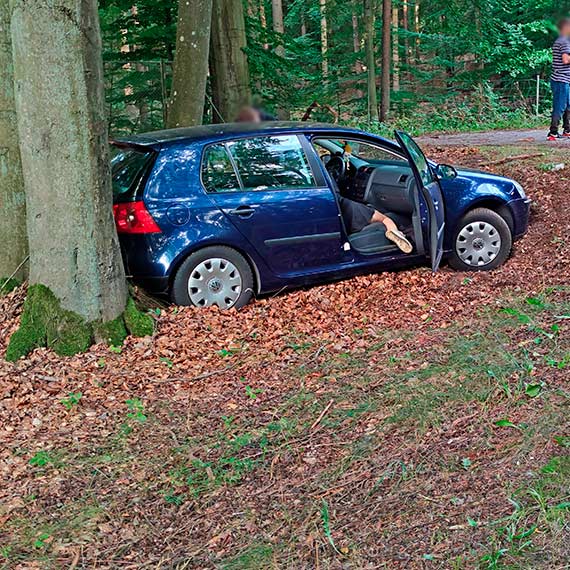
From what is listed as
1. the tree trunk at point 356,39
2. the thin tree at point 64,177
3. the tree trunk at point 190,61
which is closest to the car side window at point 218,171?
the thin tree at point 64,177

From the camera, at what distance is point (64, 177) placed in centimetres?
570

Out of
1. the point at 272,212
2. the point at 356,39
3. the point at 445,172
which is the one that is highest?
the point at 356,39

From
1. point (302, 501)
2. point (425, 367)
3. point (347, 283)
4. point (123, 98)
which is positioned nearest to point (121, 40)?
point (123, 98)

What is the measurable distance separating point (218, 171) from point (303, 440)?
318 cm

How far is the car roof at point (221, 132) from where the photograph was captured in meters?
6.95

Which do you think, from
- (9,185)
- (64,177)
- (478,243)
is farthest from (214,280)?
(478,243)

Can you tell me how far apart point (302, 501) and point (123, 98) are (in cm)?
1259

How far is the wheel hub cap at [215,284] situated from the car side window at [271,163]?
0.78 metres

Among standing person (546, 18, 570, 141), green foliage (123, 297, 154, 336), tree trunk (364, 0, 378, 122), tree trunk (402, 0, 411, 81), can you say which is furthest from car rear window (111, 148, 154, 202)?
tree trunk (402, 0, 411, 81)

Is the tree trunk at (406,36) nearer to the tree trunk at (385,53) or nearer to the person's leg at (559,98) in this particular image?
the tree trunk at (385,53)

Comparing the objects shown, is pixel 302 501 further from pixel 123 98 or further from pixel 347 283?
pixel 123 98

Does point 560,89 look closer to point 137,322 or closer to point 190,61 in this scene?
point 190,61

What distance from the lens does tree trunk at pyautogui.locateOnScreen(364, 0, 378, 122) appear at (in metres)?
21.0

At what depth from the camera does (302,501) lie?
3930 mm
